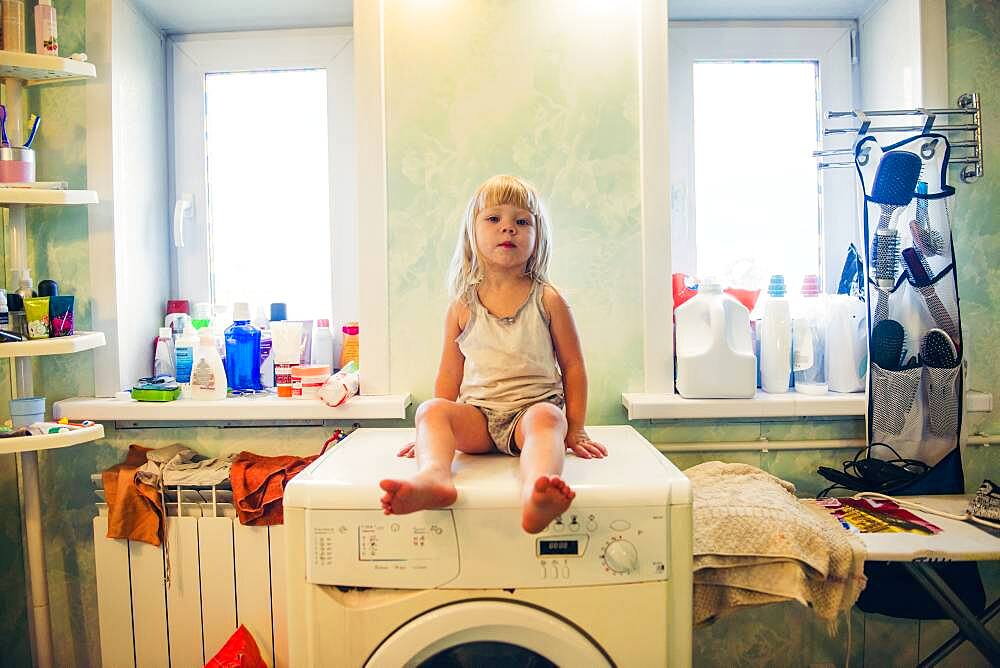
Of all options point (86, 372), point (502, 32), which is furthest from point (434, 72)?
point (86, 372)

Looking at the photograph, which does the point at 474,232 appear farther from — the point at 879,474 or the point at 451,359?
the point at 879,474

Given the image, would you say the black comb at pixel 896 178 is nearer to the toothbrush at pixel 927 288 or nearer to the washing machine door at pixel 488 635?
the toothbrush at pixel 927 288

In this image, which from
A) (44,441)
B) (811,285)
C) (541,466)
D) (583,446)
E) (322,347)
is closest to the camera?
(541,466)

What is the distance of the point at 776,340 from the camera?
1.87 meters

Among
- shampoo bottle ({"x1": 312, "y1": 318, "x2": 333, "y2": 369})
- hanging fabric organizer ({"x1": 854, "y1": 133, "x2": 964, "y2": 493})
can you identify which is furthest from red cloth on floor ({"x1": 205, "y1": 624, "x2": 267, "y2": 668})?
hanging fabric organizer ({"x1": 854, "y1": 133, "x2": 964, "y2": 493})

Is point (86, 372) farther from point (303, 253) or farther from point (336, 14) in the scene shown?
point (336, 14)

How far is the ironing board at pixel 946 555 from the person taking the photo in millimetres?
1400

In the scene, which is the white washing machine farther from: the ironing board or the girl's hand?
the ironing board

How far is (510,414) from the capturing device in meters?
1.53

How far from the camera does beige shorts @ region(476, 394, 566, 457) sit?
1.52 metres

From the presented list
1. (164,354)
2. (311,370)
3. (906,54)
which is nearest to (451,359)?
(311,370)

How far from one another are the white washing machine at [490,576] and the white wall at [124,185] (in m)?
0.91

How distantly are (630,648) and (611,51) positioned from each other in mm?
1354

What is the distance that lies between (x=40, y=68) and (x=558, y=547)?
1.50 metres
